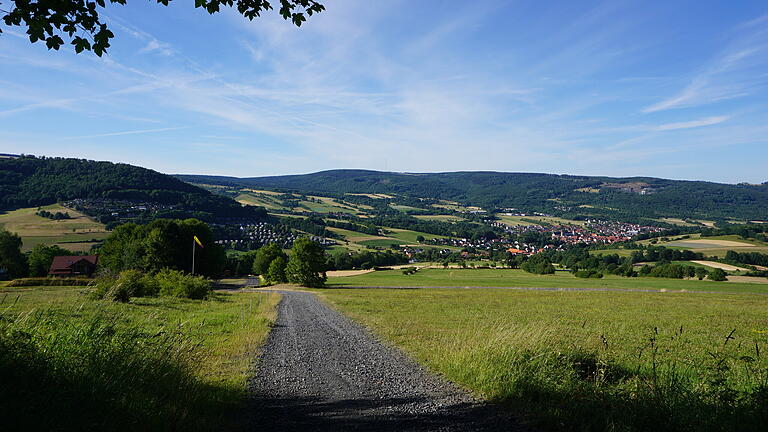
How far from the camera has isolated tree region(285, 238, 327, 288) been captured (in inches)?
2288

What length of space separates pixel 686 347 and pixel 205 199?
17459 cm

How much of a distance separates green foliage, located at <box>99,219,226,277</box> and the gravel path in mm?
44739

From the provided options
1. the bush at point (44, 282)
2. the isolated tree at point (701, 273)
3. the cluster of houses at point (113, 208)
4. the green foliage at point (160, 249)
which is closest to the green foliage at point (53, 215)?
the cluster of houses at point (113, 208)

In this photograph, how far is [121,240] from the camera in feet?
196

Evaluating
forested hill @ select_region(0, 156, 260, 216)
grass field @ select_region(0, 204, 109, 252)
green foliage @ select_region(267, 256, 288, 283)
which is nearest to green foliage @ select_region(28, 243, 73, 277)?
grass field @ select_region(0, 204, 109, 252)

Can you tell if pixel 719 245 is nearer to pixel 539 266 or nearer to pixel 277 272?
pixel 539 266

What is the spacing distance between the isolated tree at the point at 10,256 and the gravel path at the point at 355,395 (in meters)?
77.3

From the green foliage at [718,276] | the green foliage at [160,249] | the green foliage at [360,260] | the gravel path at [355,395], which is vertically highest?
the gravel path at [355,395]

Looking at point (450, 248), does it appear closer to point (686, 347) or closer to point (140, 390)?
point (686, 347)

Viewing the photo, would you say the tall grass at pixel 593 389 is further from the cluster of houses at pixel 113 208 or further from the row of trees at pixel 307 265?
the cluster of houses at pixel 113 208

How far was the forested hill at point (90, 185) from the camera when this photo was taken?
130 metres

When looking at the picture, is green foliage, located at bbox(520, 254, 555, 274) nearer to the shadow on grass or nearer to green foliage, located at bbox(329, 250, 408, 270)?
green foliage, located at bbox(329, 250, 408, 270)

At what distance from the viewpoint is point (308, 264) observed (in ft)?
190

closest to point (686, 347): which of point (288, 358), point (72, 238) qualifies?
point (288, 358)
